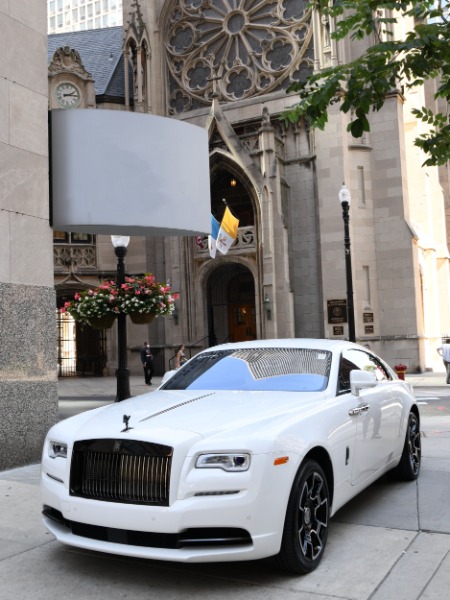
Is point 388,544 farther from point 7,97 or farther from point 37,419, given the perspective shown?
point 7,97

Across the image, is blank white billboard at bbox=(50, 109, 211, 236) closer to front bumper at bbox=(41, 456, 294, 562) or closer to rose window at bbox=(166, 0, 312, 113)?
front bumper at bbox=(41, 456, 294, 562)

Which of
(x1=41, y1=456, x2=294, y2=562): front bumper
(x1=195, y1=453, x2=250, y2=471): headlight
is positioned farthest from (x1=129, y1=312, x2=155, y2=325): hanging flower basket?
(x1=195, y1=453, x2=250, y2=471): headlight

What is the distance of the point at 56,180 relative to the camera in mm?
9164

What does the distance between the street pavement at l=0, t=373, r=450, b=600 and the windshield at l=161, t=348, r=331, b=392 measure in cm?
122

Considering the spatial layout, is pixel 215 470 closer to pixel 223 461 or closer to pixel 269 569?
pixel 223 461

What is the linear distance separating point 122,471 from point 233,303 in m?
27.2

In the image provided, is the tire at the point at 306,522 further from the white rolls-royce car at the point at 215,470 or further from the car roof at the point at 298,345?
the car roof at the point at 298,345

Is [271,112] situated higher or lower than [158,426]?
higher

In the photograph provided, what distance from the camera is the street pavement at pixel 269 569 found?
13.3 feet

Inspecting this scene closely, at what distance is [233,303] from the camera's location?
3142cm

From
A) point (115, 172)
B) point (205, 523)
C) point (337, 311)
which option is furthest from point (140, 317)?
point (337, 311)

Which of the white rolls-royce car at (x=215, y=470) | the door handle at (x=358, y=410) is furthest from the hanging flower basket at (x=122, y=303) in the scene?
the door handle at (x=358, y=410)

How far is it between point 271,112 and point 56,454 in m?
26.8

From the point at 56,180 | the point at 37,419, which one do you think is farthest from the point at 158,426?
the point at 56,180
